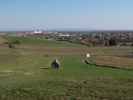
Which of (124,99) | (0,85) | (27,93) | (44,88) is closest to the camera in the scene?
(124,99)

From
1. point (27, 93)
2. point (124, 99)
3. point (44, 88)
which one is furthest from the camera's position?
point (44, 88)

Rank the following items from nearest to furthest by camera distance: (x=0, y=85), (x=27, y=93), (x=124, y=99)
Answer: (x=124, y=99)
(x=27, y=93)
(x=0, y=85)

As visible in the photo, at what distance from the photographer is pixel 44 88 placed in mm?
16891

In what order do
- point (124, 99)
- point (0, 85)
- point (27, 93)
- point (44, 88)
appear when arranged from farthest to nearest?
point (0, 85) < point (44, 88) < point (27, 93) < point (124, 99)

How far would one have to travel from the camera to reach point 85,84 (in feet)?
59.4

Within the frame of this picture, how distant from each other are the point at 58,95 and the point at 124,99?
11.7ft

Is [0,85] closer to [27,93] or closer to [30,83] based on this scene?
[30,83]

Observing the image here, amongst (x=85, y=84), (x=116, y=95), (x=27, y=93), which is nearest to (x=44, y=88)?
(x=27, y=93)

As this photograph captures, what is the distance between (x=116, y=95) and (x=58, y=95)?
3.21 metres

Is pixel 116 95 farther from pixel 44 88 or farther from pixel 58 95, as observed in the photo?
pixel 44 88

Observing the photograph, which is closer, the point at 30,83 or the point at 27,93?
the point at 27,93

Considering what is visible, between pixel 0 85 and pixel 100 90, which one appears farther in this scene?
pixel 0 85

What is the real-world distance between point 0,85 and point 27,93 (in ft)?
10.6

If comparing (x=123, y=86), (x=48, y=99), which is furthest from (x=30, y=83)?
(x=123, y=86)
